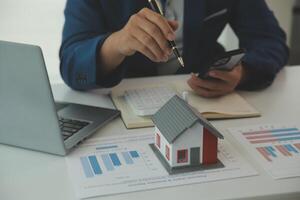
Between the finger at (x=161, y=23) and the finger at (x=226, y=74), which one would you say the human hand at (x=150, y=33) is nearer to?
the finger at (x=161, y=23)

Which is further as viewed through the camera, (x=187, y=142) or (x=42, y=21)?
(x=42, y=21)

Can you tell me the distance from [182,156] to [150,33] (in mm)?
277

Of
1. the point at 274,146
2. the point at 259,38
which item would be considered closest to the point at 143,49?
the point at 274,146

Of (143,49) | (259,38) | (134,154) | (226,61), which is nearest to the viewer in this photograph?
(134,154)

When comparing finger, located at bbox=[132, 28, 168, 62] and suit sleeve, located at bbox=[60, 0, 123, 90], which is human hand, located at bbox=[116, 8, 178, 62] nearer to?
finger, located at bbox=[132, 28, 168, 62]

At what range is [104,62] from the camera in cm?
123

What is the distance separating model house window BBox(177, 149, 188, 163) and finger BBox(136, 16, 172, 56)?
0.25 m

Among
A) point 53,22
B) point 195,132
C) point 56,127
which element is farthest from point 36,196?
A: point 53,22

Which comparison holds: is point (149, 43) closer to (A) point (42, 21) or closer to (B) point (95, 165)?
(B) point (95, 165)

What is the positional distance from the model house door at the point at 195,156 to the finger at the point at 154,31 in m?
0.25

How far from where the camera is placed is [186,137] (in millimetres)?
878

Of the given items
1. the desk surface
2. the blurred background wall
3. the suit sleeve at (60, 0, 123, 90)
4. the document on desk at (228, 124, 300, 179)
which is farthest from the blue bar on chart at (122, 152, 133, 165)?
the blurred background wall

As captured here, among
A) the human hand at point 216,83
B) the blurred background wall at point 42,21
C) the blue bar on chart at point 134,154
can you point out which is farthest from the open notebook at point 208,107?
the blurred background wall at point 42,21

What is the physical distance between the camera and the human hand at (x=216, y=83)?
120 cm
